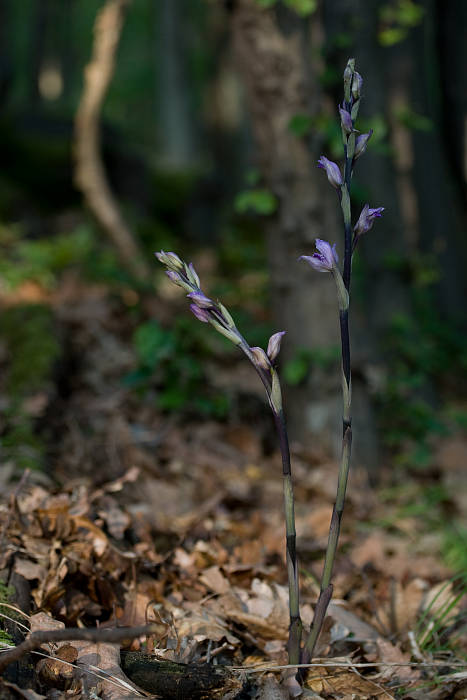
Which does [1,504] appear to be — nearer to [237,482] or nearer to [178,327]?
[237,482]

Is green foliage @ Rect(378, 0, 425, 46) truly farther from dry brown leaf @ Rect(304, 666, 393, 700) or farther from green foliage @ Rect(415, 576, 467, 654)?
dry brown leaf @ Rect(304, 666, 393, 700)

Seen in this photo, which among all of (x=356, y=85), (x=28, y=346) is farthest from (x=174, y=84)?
(x=356, y=85)

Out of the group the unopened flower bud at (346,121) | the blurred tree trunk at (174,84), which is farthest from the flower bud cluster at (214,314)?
the blurred tree trunk at (174,84)

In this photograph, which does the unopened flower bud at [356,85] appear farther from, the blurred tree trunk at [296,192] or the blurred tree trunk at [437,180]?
the blurred tree trunk at [437,180]

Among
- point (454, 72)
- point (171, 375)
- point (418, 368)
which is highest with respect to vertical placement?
point (454, 72)

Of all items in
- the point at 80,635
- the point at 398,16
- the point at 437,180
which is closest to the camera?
the point at 80,635

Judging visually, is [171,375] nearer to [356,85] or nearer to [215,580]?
[215,580]
